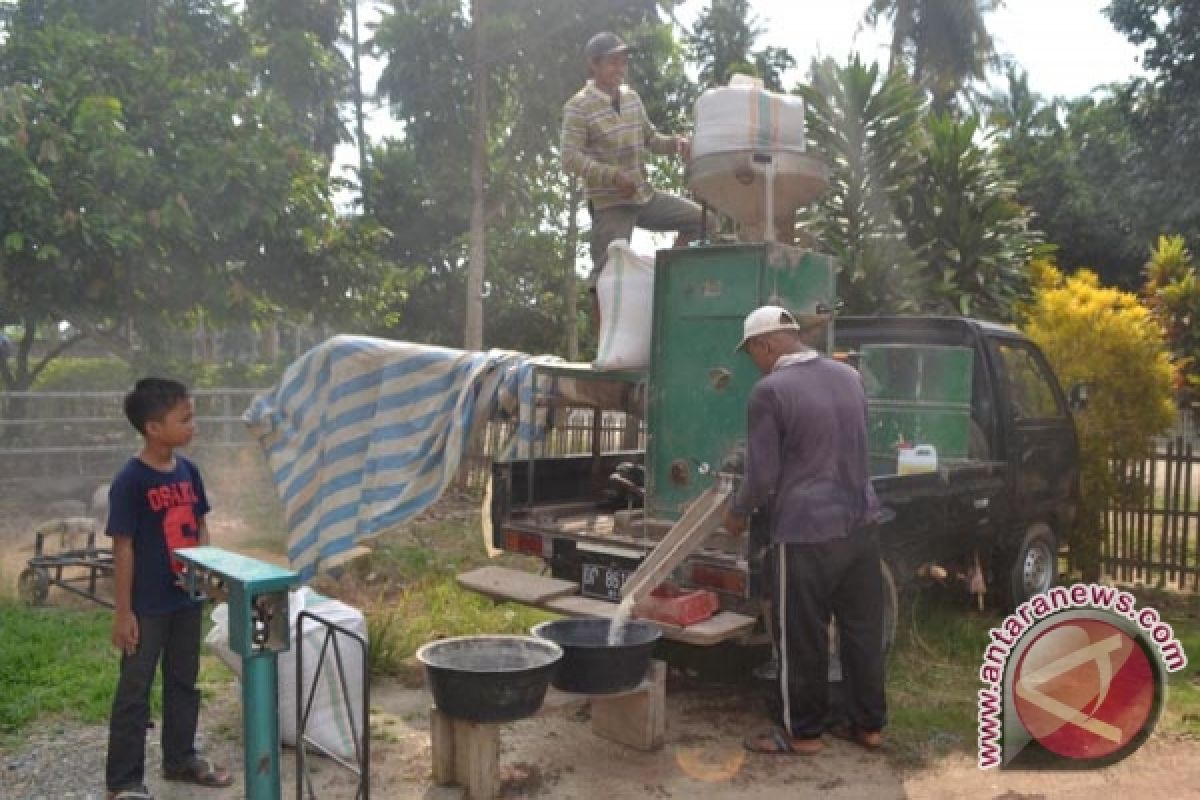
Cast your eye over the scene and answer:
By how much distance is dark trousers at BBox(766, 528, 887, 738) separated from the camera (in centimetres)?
406

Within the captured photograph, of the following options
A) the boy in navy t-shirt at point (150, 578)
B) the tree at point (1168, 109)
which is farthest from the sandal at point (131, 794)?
the tree at point (1168, 109)

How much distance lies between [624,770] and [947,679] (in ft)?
7.02

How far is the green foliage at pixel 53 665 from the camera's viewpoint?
4.64 metres

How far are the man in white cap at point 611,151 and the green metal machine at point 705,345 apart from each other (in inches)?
32.2

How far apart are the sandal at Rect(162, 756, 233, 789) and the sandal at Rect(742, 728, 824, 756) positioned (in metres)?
2.10

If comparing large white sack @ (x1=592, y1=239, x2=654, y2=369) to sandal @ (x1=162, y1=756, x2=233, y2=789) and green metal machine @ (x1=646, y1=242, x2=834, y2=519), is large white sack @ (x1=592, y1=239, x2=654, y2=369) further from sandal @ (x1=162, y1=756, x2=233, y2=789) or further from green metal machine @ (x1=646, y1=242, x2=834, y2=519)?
sandal @ (x1=162, y1=756, x2=233, y2=789)

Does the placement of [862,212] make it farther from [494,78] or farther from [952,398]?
[494,78]

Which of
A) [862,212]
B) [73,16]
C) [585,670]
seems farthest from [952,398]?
[73,16]

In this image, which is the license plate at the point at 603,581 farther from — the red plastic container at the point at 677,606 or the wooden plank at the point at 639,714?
the wooden plank at the point at 639,714

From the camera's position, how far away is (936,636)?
235 inches

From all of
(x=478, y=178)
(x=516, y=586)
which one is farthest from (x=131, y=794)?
(x=478, y=178)

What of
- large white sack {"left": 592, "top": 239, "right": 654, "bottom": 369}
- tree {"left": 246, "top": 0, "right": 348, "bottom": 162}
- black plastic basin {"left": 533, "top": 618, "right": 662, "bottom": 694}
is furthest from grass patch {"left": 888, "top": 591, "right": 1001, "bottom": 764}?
tree {"left": 246, "top": 0, "right": 348, "bottom": 162}

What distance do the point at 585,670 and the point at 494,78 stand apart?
14511 millimetres

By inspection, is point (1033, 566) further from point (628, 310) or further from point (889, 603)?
point (628, 310)
